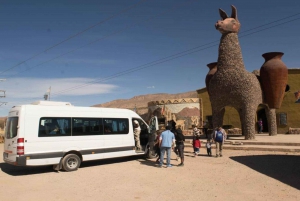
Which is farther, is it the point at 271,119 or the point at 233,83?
the point at 271,119

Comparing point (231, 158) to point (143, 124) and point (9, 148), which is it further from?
point (9, 148)

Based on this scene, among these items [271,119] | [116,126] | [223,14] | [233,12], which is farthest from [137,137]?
[271,119]

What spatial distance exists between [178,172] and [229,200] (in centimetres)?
320

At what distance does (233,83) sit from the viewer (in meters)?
15.5

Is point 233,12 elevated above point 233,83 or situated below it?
above

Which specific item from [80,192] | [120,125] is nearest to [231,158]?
[120,125]

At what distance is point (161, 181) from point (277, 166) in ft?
16.0

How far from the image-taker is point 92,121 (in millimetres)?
10117

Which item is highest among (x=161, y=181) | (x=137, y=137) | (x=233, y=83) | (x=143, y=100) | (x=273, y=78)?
(x=143, y=100)

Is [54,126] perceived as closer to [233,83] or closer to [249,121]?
[233,83]

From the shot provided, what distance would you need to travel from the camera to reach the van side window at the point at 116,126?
10.5 metres

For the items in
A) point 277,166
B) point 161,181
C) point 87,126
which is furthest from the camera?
point 87,126

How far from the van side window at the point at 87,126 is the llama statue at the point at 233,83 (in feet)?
29.2

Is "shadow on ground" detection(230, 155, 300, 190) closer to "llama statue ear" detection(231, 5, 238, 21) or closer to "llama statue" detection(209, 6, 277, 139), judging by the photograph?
"llama statue" detection(209, 6, 277, 139)
